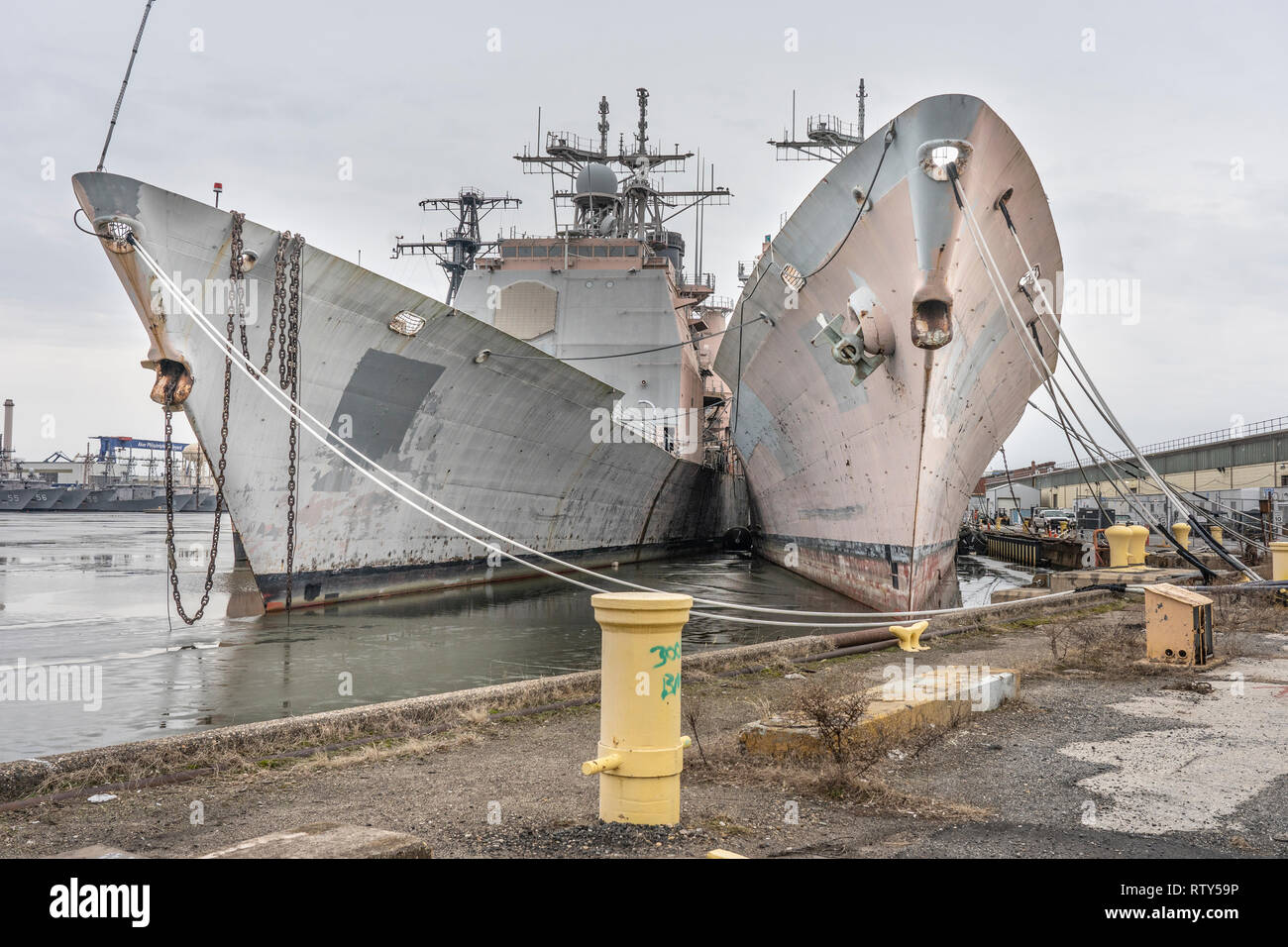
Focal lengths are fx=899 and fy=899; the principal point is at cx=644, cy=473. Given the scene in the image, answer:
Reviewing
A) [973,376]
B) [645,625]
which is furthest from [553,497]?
[645,625]

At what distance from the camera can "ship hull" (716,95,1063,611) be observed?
9.23 metres

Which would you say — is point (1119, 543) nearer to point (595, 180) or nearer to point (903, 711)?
point (903, 711)

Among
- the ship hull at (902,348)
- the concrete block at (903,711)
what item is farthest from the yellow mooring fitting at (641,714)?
the ship hull at (902,348)

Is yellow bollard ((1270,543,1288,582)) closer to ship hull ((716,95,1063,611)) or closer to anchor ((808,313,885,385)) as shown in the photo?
ship hull ((716,95,1063,611))

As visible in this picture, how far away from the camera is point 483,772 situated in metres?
4.07

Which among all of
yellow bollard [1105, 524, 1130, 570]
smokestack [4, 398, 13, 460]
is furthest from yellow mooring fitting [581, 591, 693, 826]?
smokestack [4, 398, 13, 460]

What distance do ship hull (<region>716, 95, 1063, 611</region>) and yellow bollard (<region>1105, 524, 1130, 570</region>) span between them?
2.24 metres

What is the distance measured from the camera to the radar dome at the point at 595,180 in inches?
1053

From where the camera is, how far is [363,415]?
11508 millimetres

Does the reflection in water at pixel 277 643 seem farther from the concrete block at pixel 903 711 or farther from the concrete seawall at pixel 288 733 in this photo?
the concrete block at pixel 903 711

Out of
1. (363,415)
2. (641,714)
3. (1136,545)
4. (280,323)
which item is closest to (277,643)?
(363,415)

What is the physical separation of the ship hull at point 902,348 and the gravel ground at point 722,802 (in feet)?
17.6
